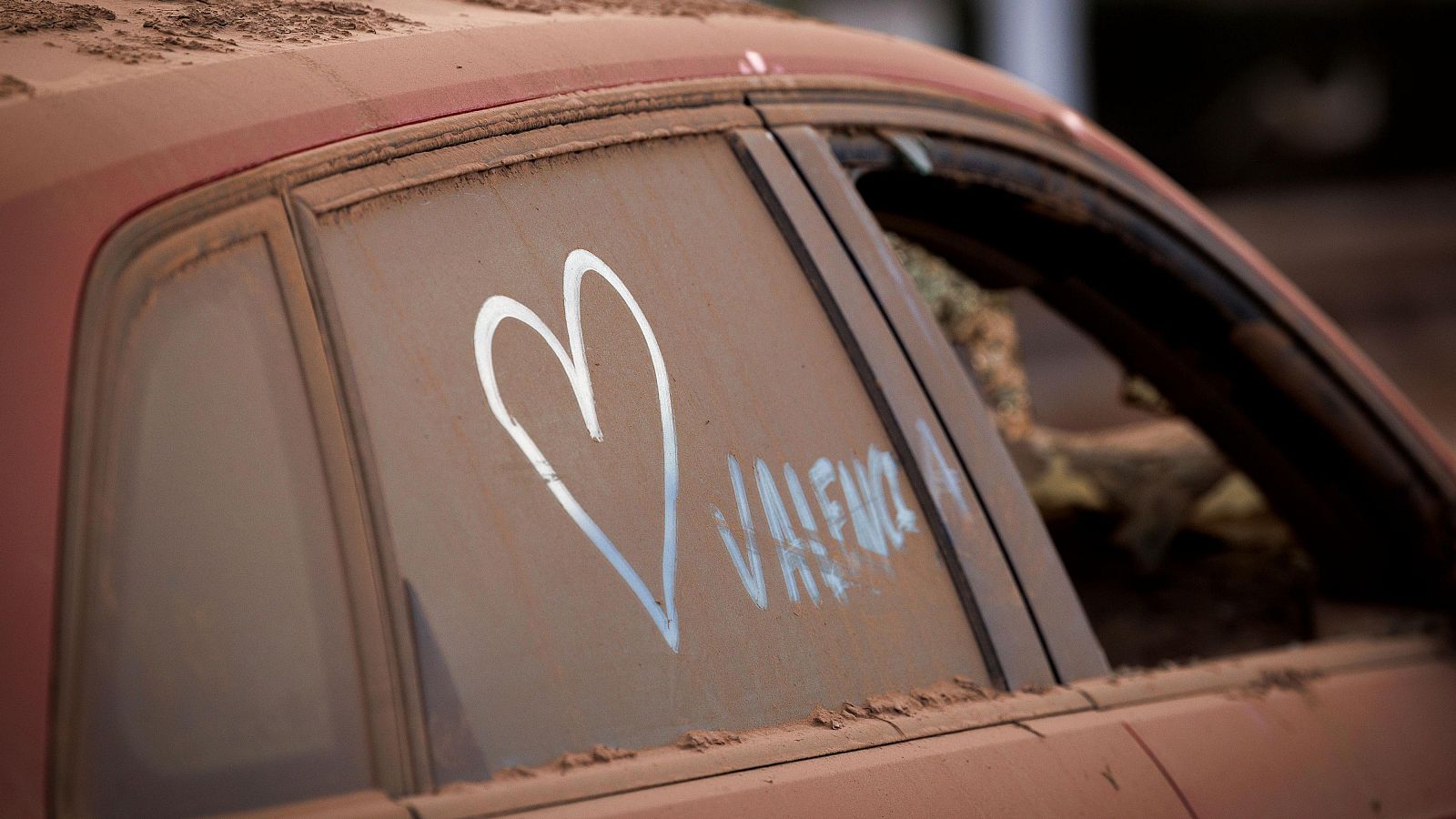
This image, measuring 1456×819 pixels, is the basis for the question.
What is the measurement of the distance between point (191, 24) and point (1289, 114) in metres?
14.4

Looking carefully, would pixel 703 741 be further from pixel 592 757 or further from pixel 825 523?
pixel 825 523

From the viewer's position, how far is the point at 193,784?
1.11 metres

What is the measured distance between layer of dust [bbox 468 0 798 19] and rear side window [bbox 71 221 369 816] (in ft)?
2.08

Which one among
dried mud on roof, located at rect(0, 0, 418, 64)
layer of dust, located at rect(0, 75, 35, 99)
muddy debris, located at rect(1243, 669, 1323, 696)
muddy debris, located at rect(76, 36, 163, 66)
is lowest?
muddy debris, located at rect(1243, 669, 1323, 696)

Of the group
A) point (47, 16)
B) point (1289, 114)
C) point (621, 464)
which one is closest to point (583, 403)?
point (621, 464)

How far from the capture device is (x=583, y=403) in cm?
145

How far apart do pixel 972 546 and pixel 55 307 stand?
3.42 ft

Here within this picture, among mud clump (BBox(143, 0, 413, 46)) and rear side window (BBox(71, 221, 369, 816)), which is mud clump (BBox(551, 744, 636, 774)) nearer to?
rear side window (BBox(71, 221, 369, 816))

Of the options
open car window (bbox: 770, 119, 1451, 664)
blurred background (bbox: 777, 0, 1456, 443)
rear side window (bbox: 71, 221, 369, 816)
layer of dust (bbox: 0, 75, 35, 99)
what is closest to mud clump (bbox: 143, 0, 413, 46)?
layer of dust (bbox: 0, 75, 35, 99)

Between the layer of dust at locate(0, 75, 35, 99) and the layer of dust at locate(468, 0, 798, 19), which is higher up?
the layer of dust at locate(468, 0, 798, 19)

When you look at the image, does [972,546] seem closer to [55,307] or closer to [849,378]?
[849,378]

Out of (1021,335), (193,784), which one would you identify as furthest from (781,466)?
(1021,335)

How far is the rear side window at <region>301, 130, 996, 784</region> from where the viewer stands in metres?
1.30

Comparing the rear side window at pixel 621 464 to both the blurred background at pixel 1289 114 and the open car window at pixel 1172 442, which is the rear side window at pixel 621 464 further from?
the blurred background at pixel 1289 114
